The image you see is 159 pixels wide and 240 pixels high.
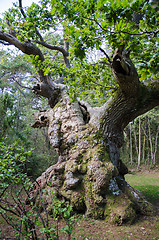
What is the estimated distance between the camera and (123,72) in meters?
3.36

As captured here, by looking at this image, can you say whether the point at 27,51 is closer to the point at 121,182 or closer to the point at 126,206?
the point at 121,182

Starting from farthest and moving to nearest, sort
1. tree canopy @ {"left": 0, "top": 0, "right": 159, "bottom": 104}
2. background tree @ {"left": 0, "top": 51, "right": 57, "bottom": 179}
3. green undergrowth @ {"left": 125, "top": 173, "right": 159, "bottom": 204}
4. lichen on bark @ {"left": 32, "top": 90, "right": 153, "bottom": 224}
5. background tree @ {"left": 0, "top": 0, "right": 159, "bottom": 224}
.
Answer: background tree @ {"left": 0, "top": 51, "right": 57, "bottom": 179}
green undergrowth @ {"left": 125, "top": 173, "right": 159, "bottom": 204}
lichen on bark @ {"left": 32, "top": 90, "right": 153, "bottom": 224}
background tree @ {"left": 0, "top": 0, "right": 159, "bottom": 224}
tree canopy @ {"left": 0, "top": 0, "right": 159, "bottom": 104}

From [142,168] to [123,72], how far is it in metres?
11.9

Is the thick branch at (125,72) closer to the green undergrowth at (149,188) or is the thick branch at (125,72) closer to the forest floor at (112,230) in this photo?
the forest floor at (112,230)

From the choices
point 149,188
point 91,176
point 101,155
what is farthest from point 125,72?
point 149,188

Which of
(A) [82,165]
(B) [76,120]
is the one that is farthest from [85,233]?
(B) [76,120]

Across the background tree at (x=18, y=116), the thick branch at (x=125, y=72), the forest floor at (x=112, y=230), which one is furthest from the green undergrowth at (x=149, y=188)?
the background tree at (x=18, y=116)

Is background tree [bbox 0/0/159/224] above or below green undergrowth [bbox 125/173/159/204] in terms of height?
above

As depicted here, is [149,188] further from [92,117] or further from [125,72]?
[125,72]

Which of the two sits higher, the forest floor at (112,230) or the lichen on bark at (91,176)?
the lichen on bark at (91,176)

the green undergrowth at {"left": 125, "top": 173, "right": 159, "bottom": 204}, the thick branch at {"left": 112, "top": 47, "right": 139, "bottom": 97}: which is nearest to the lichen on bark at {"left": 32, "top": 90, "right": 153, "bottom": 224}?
the thick branch at {"left": 112, "top": 47, "right": 139, "bottom": 97}

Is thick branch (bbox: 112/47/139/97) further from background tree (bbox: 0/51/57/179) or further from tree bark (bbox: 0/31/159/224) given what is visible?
background tree (bbox: 0/51/57/179)

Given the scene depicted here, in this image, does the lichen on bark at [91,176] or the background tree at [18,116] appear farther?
the background tree at [18,116]

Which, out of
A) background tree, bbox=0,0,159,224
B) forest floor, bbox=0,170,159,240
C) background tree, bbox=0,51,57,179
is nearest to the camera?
forest floor, bbox=0,170,159,240
